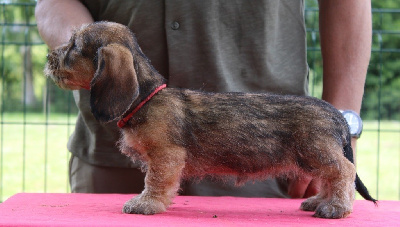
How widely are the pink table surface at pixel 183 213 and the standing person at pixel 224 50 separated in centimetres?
39

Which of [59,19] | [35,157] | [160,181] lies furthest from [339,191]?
[35,157]

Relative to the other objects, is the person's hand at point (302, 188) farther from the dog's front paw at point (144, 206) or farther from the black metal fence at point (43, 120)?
the black metal fence at point (43, 120)

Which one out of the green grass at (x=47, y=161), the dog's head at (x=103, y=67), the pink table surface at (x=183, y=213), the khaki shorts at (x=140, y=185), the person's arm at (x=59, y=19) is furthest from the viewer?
the green grass at (x=47, y=161)

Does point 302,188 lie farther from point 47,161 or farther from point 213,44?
point 47,161

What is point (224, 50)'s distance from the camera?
2938mm

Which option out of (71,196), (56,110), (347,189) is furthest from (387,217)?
(56,110)

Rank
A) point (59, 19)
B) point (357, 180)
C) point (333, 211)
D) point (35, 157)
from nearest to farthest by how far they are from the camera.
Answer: point (333, 211) → point (357, 180) → point (59, 19) → point (35, 157)

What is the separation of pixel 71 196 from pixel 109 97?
2.39ft

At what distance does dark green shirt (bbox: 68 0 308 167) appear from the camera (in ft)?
9.43

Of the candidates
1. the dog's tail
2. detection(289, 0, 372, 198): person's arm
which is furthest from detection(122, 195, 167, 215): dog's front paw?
detection(289, 0, 372, 198): person's arm

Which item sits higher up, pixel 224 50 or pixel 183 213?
pixel 224 50

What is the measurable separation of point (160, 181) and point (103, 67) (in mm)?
456

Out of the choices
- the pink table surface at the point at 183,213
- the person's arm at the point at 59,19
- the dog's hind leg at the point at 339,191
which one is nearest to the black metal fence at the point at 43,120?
the person's arm at the point at 59,19

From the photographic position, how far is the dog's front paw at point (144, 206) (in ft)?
7.02
